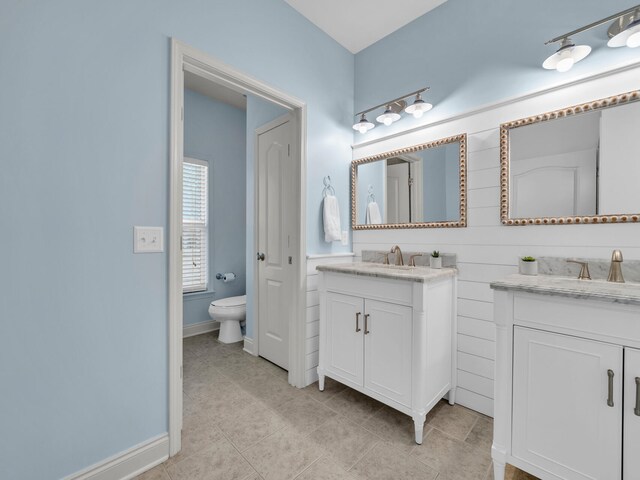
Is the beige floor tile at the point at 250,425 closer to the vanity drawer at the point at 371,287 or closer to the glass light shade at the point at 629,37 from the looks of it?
the vanity drawer at the point at 371,287

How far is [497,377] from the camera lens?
128 cm

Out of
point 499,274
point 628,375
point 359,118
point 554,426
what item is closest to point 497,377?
point 554,426

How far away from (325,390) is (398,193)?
1.62 metres

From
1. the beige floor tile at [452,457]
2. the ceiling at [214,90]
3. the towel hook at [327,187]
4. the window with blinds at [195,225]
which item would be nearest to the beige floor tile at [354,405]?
the beige floor tile at [452,457]

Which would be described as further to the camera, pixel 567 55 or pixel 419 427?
pixel 419 427

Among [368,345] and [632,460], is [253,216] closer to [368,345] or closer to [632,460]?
[368,345]

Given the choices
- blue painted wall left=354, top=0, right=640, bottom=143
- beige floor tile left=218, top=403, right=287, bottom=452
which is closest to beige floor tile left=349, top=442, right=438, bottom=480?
beige floor tile left=218, top=403, right=287, bottom=452

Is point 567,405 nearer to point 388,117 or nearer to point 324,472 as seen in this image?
point 324,472

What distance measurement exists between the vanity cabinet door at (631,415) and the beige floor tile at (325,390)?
1.49m

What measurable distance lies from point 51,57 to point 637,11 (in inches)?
102

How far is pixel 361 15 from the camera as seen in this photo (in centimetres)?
219

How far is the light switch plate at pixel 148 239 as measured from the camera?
4.53 feet

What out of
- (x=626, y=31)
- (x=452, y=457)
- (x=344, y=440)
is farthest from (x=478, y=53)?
(x=344, y=440)

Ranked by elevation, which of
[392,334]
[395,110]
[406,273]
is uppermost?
[395,110]
